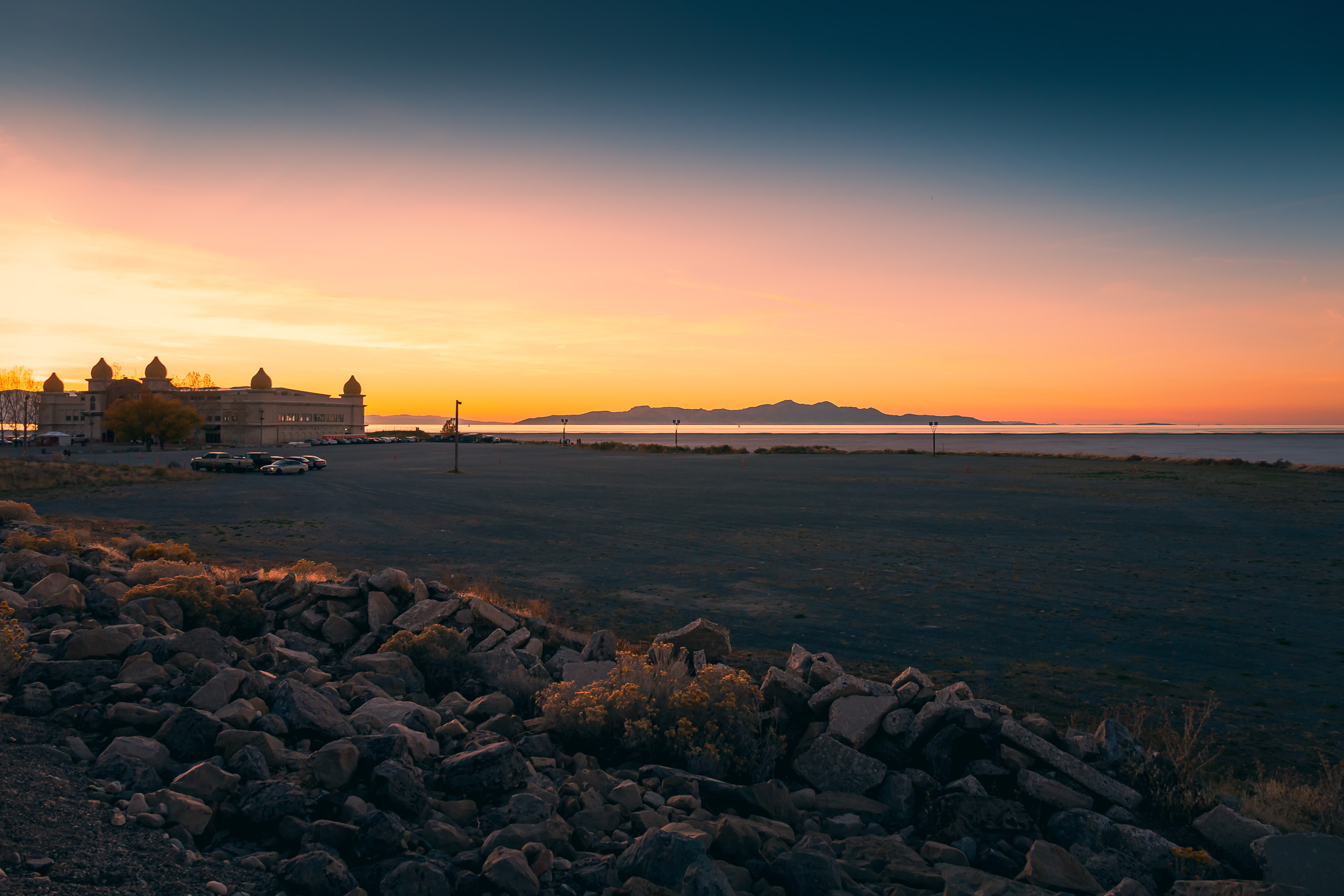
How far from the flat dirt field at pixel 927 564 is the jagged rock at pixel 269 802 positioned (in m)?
6.82

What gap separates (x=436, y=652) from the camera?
8.41 meters

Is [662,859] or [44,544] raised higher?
[44,544]

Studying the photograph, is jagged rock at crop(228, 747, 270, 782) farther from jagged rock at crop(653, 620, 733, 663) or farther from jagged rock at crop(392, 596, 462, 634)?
jagged rock at crop(653, 620, 733, 663)

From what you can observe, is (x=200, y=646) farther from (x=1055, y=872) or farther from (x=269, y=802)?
(x=1055, y=872)

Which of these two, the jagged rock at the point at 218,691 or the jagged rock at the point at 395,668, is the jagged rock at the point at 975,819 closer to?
the jagged rock at the point at 395,668

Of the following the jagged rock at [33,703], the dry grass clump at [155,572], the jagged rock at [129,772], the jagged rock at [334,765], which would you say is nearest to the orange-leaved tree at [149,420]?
the dry grass clump at [155,572]

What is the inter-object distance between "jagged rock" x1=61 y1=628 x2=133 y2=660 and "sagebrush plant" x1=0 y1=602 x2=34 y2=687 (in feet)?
0.99

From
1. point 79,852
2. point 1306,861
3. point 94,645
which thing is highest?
point 94,645

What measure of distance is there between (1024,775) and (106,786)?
6.38m

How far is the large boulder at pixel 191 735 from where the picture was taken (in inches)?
209

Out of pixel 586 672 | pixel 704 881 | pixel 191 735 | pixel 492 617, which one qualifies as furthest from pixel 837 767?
pixel 492 617

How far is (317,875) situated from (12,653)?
445 cm

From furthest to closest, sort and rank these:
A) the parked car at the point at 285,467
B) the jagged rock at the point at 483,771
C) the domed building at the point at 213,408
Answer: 1. the domed building at the point at 213,408
2. the parked car at the point at 285,467
3. the jagged rock at the point at 483,771

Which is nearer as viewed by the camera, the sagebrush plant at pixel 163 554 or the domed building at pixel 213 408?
the sagebrush plant at pixel 163 554
